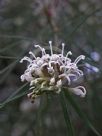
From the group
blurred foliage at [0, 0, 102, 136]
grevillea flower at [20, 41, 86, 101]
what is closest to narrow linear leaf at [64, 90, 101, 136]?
grevillea flower at [20, 41, 86, 101]

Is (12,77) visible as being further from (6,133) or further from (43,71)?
(43,71)

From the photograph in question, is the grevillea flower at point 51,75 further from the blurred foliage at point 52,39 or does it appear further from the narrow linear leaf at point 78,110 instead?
the blurred foliage at point 52,39

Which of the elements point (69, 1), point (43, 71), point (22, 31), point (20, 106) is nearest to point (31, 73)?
point (43, 71)

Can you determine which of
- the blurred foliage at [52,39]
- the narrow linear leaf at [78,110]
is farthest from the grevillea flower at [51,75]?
the blurred foliage at [52,39]

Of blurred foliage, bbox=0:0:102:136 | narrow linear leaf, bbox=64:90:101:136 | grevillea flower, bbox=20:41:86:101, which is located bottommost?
narrow linear leaf, bbox=64:90:101:136

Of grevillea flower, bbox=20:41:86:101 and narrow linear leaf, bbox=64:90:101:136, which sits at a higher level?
grevillea flower, bbox=20:41:86:101

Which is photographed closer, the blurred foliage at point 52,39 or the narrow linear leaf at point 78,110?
the narrow linear leaf at point 78,110

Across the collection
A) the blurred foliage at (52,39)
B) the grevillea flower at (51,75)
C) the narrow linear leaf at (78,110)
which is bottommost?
the narrow linear leaf at (78,110)

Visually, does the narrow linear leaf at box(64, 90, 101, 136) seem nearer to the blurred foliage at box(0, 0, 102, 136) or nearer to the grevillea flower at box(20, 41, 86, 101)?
the grevillea flower at box(20, 41, 86, 101)
